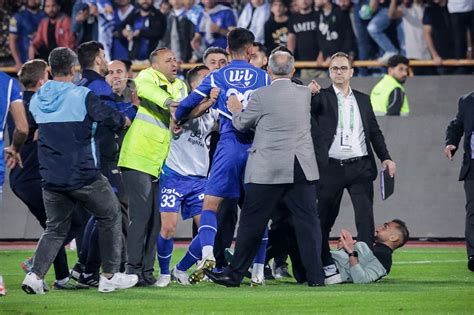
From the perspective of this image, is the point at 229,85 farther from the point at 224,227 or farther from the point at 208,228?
the point at 224,227

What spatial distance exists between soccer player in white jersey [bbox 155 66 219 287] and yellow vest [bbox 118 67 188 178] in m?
0.17

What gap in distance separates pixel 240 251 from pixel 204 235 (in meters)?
0.56

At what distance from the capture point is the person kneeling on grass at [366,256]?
12.2 meters

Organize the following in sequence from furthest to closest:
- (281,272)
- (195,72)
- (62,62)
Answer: (281,272) → (195,72) → (62,62)

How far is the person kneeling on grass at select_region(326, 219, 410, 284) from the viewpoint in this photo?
40.1 ft

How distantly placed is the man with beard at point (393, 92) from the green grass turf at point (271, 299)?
281 inches

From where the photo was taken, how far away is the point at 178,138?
12.6m

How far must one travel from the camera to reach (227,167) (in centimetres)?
1194

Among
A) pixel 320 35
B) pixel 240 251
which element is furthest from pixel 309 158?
pixel 320 35

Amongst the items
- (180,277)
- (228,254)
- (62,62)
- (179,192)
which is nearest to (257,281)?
(228,254)

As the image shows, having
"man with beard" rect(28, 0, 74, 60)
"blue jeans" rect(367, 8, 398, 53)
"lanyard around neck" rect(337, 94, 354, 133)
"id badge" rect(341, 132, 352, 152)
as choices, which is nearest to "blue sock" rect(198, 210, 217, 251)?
"id badge" rect(341, 132, 352, 152)

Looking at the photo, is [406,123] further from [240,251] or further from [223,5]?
[240,251]

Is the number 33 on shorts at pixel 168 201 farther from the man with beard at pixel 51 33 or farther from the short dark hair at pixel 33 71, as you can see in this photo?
the man with beard at pixel 51 33

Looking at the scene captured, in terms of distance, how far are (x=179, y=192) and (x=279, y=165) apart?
146 centimetres
